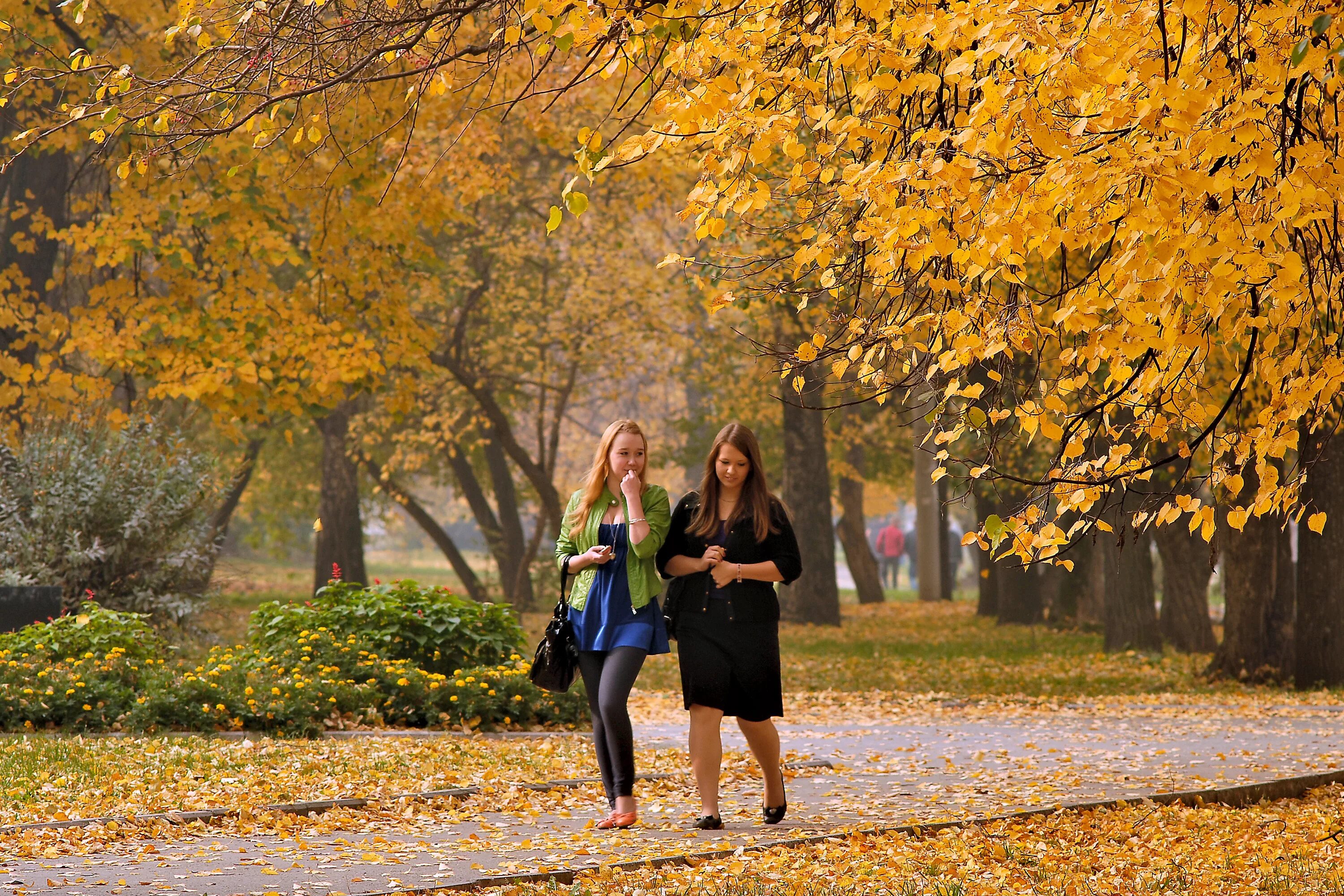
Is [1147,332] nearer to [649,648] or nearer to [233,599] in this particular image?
[649,648]

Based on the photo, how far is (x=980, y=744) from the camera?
30.8ft

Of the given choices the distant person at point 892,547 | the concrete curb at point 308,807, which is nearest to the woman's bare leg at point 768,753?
the concrete curb at point 308,807

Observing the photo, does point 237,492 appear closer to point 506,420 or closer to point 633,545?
point 506,420

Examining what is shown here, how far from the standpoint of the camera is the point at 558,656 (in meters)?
6.28

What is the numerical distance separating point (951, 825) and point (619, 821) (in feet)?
4.97

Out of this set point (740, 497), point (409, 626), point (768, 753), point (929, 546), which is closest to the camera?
point (768, 753)

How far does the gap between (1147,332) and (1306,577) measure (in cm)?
1009

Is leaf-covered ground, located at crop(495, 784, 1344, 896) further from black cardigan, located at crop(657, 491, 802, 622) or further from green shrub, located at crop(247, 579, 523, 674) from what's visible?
green shrub, located at crop(247, 579, 523, 674)

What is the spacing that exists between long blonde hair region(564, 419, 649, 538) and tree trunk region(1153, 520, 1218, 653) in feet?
38.2

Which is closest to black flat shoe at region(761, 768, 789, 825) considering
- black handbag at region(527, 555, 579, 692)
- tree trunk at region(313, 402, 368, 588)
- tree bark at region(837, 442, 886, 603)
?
black handbag at region(527, 555, 579, 692)

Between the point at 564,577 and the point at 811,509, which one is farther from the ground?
the point at 811,509

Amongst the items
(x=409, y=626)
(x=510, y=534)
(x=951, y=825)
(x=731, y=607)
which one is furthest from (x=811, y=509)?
(x=731, y=607)

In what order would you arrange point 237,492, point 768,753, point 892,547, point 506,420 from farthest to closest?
point 892,547
point 237,492
point 506,420
point 768,753

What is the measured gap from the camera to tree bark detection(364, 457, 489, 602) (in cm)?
2392
